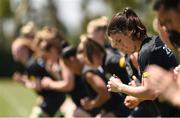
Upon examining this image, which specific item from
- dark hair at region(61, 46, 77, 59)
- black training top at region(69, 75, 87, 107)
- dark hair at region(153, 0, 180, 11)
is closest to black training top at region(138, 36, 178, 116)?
dark hair at region(153, 0, 180, 11)

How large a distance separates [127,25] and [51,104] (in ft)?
17.5

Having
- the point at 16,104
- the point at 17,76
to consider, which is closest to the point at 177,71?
the point at 17,76

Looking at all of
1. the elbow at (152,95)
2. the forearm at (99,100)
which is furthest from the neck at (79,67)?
the elbow at (152,95)

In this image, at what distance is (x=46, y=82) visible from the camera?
1148 centimetres

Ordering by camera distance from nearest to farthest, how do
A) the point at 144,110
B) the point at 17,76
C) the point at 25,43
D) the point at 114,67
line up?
the point at 144,110
the point at 114,67
the point at 17,76
the point at 25,43

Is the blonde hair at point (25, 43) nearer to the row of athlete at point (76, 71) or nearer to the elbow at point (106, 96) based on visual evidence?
the row of athlete at point (76, 71)

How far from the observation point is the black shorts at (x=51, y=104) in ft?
39.0

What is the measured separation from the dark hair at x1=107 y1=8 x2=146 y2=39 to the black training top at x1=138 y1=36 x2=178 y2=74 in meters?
0.18

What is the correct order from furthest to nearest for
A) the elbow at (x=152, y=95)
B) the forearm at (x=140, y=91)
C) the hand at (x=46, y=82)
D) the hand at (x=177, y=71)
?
the hand at (x=46, y=82), the forearm at (x=140, y=91), the elbow at (x=152, y=95), the hand at (x=177, y=71)

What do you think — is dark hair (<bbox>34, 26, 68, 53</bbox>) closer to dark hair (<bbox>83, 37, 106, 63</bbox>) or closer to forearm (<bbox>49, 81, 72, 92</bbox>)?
forearm (<bbox>49, 81, 72, 92</bbox>)

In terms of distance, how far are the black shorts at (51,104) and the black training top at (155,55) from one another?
5.39 m

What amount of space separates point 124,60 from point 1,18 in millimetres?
50000

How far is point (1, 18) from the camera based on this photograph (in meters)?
57.6

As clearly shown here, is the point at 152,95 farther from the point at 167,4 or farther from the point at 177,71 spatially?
the point at 167,4
